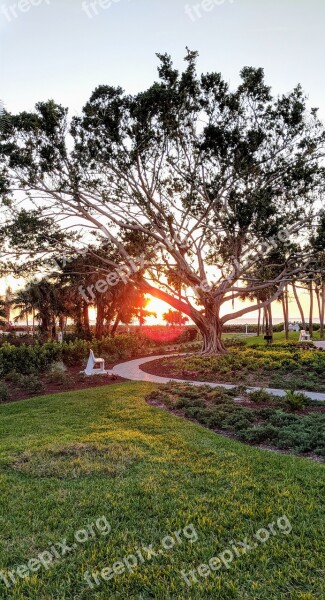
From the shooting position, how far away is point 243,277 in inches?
857

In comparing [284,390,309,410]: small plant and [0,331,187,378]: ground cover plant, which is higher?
[0,331,187,378]: ground cover plant

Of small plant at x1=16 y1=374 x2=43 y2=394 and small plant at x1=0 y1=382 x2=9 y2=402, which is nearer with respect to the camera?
small plant at x1=0 y1=382 x2=9 y2=402

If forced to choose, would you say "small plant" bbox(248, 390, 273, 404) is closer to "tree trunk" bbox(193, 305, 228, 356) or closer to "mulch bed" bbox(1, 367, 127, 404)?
"mulch bed" bbox(1, 367, 127, 404)

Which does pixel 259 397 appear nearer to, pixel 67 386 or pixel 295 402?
pixel 295 402

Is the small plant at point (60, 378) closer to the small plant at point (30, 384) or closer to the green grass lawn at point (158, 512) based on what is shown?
the small plant at point (30, 384)

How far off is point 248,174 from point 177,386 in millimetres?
12186

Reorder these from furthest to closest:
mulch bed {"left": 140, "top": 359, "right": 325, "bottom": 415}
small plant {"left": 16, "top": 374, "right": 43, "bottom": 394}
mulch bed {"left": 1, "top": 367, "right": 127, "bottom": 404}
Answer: small plant {"left": 16, "top": 374, "right": 43, "bottom": 394} < mulch bed {"left": 1, "top": 367, "right": 127, "bottom": 404} < mulch bed {"left": 140, "top": 359, "right": 325, "bottom": 415}

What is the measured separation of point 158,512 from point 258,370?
38.7 feet

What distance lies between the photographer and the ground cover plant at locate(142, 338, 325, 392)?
12195 millimetres

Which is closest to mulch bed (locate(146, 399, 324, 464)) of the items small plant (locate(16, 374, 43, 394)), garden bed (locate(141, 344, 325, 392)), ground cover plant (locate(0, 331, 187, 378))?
garden bed (locate(141, 344, 325, 392))

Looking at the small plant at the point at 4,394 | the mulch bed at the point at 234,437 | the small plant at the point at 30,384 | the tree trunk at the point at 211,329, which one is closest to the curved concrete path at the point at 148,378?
the mulch bed at the point at 234,437

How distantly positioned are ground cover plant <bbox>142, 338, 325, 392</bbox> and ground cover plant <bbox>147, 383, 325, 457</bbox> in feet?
6.82

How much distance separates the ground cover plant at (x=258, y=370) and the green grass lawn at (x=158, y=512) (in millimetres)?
6199

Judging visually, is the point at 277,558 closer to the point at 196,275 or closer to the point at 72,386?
the point at 72,386
